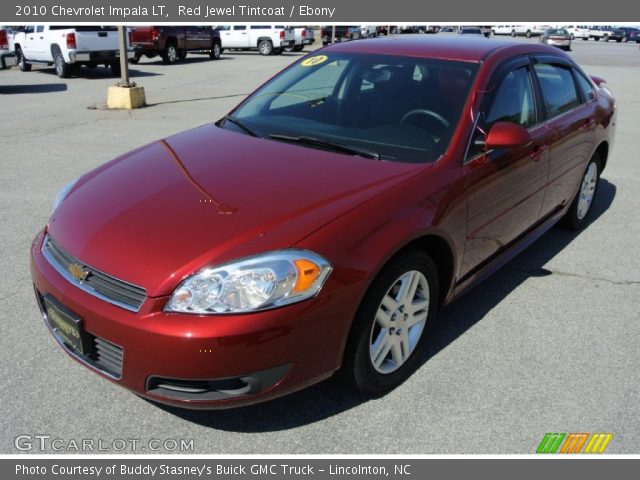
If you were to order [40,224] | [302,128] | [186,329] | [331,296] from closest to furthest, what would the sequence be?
1. [186,329]
2. [331,296]
3. [302,128]
4. [40,224]

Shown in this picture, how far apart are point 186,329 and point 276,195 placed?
80 cm

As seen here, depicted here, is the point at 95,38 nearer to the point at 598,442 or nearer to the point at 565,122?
the point at 565,122

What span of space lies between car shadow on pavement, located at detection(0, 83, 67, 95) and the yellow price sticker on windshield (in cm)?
1166

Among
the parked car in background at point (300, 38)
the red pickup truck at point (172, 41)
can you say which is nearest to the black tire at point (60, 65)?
the red pickup truck at point (172, 41)

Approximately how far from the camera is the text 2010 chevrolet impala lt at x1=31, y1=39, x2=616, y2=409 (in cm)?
233

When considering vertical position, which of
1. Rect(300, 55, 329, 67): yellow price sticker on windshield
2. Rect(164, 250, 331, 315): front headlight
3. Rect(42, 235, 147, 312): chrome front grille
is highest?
Rect(300, 55, 329, 67): yellow price sticker on windshield

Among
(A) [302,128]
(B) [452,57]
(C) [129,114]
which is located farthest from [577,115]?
(C) [129,114]

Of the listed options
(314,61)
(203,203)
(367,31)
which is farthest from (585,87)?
(367,31)

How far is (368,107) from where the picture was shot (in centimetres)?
355

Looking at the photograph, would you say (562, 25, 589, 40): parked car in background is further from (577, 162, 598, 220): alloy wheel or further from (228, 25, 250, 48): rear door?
(577, 162, 598, 220): alloy wheel

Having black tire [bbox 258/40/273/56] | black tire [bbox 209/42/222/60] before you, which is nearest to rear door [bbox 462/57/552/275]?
black tire [bbox 209/42/222/60]

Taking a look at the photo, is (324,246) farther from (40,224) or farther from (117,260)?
(40,224)

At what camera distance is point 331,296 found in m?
2.41

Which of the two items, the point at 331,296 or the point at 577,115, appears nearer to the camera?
the point at 331,296
